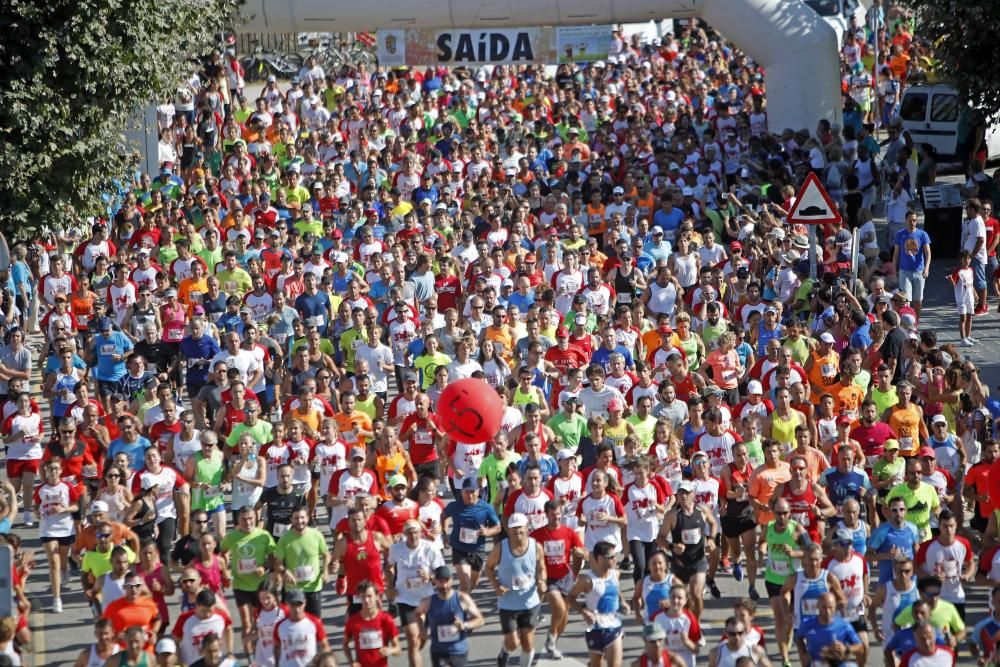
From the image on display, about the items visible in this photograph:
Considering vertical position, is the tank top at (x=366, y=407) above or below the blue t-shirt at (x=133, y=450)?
above

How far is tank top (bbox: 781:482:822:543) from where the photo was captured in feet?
45.6

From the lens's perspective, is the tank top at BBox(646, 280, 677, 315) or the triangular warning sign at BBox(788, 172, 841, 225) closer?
the triangular warning sign at BBox(788, 172, 841, 225)

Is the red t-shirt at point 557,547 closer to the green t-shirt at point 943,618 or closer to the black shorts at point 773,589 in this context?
the black shorts at point 773,589

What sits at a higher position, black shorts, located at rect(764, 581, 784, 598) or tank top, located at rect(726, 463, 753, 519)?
tank top, located at rect(726, 463, 753, 519)

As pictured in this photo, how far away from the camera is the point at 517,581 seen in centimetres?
1291

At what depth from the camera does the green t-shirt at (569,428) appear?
51.8 feet

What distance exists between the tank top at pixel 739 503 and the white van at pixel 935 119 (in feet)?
55.6

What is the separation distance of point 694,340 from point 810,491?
4.38 m

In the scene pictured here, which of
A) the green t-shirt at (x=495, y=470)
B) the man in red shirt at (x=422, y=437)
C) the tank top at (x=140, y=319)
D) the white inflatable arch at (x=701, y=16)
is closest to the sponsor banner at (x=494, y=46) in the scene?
the white inflatable arch at (x=701, y=16)

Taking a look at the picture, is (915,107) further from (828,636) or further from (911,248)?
(828,636)

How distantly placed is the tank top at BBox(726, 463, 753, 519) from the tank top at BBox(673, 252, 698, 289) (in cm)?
665

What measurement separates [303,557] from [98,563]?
65.4 inches

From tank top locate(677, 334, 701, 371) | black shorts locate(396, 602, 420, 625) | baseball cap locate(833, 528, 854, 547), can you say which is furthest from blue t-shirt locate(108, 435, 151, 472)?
baseball cap locate(833, 528, 854, 547)

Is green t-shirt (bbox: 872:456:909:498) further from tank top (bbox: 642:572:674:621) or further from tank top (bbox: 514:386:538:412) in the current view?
tank top (bbox: 514:386:538:412)
